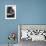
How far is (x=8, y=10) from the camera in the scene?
3.76 metres

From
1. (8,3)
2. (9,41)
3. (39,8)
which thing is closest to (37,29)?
(39,8)

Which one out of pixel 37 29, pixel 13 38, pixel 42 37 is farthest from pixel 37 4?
pixel 13 38

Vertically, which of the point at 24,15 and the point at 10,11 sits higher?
the point at 10,11

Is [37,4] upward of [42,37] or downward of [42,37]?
upward

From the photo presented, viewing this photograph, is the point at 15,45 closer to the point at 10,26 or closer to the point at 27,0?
the point at 10,26

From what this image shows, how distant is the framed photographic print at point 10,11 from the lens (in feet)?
12.3

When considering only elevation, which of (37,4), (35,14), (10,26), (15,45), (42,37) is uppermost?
(37,4)

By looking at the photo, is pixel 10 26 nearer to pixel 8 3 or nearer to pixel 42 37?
pixel 8 3

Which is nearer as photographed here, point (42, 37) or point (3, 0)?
point (42, 37)

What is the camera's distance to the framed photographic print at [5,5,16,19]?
374cm

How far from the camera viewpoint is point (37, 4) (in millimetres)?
3715

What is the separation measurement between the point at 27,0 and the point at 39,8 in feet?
1.38

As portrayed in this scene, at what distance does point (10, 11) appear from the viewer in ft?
12.3

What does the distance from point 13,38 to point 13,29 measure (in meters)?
0.29
